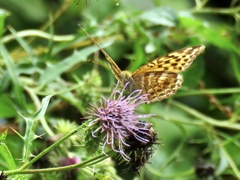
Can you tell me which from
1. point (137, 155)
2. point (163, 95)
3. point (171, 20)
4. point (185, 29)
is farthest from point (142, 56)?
point (137, 155)

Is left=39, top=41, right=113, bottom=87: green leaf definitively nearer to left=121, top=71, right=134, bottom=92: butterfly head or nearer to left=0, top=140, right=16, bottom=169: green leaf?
left=121, top=71, right=134, bottom=92: butterfly head

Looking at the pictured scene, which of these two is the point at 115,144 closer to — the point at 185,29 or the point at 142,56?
the point at 142,56

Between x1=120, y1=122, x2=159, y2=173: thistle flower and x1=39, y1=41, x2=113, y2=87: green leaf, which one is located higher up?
x1=120, y1=122, x2=159, y2=173: thistle flower

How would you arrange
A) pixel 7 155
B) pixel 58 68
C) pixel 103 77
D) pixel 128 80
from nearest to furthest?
1. pixel 7 155
2. pixel 128 80
3. pixel 58 68
4. pixel 103 77

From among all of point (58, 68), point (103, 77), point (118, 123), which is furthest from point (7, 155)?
point (103, 77)

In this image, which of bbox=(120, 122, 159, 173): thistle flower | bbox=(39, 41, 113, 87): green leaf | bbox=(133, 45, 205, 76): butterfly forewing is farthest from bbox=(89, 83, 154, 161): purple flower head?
bbox=(39, 41, 113, 87): green leaf

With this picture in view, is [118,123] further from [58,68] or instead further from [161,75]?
[58,68]
